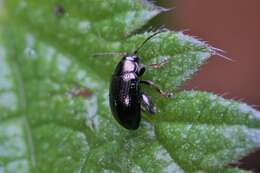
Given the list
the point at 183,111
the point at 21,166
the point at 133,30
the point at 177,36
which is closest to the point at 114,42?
the point at 133,30

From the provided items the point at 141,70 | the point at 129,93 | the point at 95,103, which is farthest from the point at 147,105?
the point at 95,103

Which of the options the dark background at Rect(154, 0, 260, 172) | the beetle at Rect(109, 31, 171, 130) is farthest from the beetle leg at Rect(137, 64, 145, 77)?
the dark background at Rect(154, 0, 260, 172)

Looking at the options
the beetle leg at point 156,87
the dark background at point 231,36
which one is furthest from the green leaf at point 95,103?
the dark background at point 231,36

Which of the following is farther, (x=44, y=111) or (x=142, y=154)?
(x=44, y=111)

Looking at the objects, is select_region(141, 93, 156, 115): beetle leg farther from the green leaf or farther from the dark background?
the dark background

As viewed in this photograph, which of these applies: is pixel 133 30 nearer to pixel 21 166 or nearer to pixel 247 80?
pixel 21 166

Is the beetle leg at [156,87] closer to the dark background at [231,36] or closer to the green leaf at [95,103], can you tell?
the green leaf at [95,103]

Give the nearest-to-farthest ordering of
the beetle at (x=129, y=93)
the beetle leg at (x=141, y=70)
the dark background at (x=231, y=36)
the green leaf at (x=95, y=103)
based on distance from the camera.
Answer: the green leaf at (x=95, y=103) < the beetle at (x=129, y=93) < the beetle leg at (x=141, y=70) < the dark background at (x=231, y=36)
